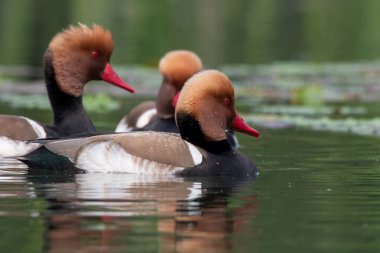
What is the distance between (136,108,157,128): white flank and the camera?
16750 mm

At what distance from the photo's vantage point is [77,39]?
47.5 feet

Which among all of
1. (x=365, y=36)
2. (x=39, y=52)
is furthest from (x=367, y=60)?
(x=39, y=52)

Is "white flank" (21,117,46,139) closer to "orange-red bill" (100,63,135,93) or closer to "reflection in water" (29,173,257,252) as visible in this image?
"orange-red bill" (100,63,135,93)

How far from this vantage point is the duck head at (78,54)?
14461 millimetres

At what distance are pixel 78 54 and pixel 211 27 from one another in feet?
63.0

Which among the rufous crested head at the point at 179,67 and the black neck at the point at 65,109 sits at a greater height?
the rufous crested head at the point at 179,67

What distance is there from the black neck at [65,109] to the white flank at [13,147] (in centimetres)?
125

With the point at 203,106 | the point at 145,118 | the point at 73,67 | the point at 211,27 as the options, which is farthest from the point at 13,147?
the point at 211,27

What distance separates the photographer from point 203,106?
468 inches

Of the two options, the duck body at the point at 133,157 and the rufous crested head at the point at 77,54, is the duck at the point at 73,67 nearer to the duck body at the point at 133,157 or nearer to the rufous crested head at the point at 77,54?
the rufous crested head at the point at 77,54

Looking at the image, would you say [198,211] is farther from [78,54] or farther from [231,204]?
[78,54]

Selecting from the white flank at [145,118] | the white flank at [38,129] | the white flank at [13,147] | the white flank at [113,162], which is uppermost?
the white flank at [145,118]

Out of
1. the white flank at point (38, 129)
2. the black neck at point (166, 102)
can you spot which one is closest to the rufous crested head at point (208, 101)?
the white flank at point (38, 129)

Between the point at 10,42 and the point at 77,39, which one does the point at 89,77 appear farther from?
the point at 10,42
